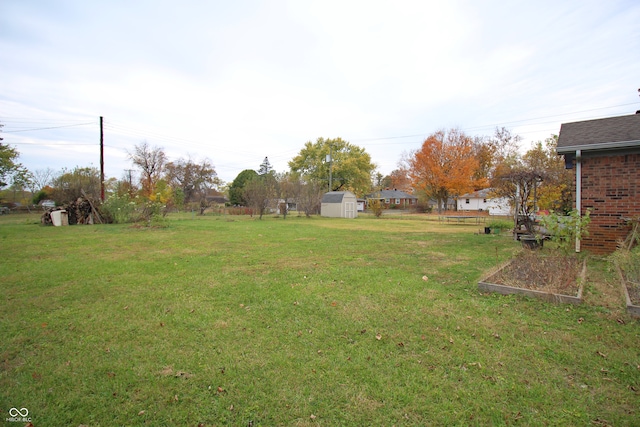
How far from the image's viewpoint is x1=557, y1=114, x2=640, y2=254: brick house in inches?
281

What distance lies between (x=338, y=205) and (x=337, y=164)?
1425cm

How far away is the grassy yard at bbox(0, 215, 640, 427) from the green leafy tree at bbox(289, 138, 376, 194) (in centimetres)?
3761

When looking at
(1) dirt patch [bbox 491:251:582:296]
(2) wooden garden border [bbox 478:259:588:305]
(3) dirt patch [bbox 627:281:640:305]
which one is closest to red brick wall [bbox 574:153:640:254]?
(1) dirt patch [bbox 491:251:582:296]

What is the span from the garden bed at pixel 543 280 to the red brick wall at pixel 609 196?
2137 mm

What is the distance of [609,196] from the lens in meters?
7.38

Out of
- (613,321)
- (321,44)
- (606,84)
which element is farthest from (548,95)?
(613,321)

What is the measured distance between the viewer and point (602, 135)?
25.0 feet

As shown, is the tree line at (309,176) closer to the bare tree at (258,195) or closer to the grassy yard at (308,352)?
the bare tree at (258,195)

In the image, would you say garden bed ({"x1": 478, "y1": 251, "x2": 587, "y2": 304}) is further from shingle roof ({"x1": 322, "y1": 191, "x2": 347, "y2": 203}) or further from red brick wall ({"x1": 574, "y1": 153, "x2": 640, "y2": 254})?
shingle roof ({"x1": 322, "y1": 191, "x2": 347, "y2": 203})

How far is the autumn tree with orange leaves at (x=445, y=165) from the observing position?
115 ft

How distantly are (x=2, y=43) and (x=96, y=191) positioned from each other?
A: 1453 cm

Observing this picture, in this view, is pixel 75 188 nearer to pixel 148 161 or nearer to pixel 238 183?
pixel 148 161

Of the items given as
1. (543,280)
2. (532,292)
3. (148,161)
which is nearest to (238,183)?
(148,161)

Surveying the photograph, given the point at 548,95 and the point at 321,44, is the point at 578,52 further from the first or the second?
the point at 321,44
